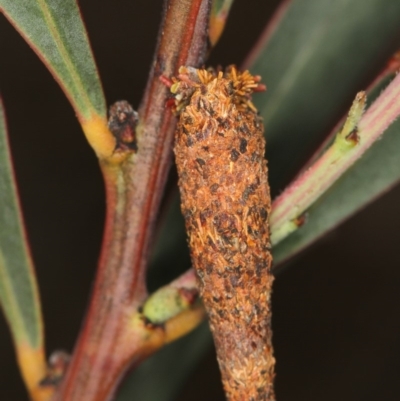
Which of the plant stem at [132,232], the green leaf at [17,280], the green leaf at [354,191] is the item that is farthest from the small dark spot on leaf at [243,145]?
the green leaf at [17,280]

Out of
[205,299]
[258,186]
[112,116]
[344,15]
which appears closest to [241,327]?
[205,299]

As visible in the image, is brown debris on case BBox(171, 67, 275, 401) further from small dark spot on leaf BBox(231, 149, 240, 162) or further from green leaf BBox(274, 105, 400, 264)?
green leaf BBox(274, 105, 400, 264)

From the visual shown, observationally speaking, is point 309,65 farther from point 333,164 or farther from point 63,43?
point 63,43

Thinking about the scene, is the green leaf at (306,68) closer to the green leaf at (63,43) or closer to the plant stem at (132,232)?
the plant stem at (132,232)

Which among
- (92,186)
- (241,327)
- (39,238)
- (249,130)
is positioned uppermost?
(249,130)

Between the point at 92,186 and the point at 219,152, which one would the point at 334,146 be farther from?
the point at 92,186

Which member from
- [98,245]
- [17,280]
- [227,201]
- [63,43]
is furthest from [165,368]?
[98,245]
